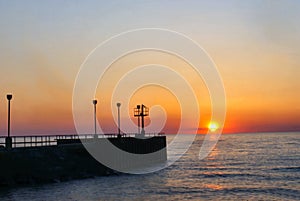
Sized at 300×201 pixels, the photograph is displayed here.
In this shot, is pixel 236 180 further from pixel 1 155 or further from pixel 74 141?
pixel 1 155

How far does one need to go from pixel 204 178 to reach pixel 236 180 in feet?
14.3

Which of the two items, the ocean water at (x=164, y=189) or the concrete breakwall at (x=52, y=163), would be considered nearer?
the ocean water at (x=164, y=189)

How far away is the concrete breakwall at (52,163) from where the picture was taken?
3681 centimetres

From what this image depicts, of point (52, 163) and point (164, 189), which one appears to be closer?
point (164, 189)

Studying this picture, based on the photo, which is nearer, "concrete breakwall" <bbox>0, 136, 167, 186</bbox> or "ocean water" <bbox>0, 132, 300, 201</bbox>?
"ocean water" <bbox>0, 132, 300, 201</bbox>

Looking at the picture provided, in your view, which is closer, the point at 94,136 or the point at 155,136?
the point at 94,136

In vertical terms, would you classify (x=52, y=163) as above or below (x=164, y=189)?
above

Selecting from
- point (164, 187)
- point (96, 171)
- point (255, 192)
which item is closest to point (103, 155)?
point (96, 171)

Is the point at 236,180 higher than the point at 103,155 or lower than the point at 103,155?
lower

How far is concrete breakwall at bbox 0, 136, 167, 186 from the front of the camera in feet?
121

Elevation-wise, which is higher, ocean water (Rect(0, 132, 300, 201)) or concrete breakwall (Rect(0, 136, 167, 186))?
concrete breakwall (Rect(0, 136, 167, 186))

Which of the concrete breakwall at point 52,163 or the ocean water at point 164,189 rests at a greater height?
the concrete breakwall at point 52,163

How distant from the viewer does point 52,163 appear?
1633 inches

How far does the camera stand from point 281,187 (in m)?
43.8
